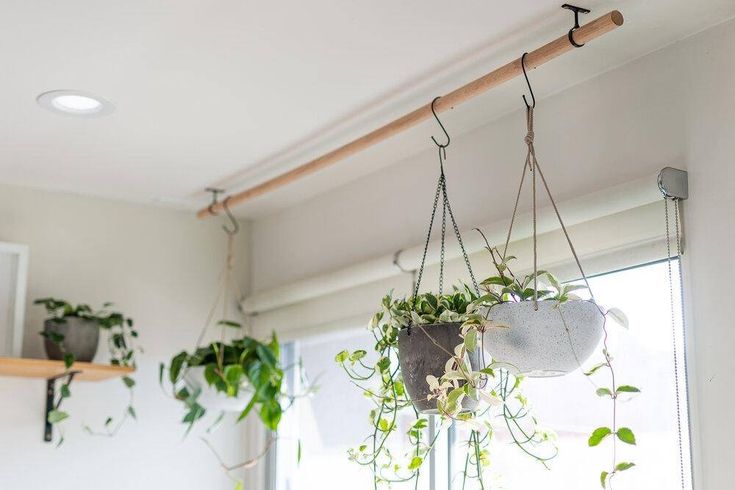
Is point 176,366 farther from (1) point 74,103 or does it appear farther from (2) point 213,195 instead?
(1) point 74,103

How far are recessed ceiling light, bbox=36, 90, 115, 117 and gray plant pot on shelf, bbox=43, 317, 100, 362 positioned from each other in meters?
0.66

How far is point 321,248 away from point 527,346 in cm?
141

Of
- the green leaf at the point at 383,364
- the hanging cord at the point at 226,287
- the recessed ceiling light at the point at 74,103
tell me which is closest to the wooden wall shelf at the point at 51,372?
the hanging cord at the point at 226,287

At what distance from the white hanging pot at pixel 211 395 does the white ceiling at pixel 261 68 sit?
22.6 inches

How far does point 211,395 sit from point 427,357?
1.09 metres

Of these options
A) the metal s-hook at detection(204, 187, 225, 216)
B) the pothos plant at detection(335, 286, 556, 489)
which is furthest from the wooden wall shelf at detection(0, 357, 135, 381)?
the pothos plant at detection(335, 286, 556, 489)

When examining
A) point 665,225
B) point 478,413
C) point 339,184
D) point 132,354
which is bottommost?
point 478,413

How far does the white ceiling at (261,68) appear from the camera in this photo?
1.84 meters

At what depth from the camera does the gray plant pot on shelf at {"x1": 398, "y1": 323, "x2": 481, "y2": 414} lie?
5.91 feet

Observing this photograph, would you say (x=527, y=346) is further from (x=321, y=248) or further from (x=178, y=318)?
(x=178, y=318)

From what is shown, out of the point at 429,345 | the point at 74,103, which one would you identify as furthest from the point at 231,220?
the point at 429,345

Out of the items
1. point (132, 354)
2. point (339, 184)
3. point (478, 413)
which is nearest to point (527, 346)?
point (478, 413)

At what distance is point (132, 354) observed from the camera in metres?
2.88

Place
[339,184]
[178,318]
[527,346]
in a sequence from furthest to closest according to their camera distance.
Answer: [178,318] < [339,184] < [527,346]
